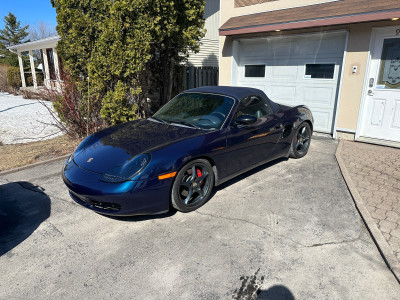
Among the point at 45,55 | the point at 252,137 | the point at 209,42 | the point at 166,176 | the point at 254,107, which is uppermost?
the point at 209,42

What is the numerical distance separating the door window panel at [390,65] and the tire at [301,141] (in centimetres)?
216

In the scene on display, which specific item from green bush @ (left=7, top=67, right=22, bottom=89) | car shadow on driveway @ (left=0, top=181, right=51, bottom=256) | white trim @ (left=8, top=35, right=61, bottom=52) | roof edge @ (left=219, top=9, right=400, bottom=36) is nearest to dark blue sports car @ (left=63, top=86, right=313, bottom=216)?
car shadow on driveway @ (left=0, top=181, right=51, bottom=256)

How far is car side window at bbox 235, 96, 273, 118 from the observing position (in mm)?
4182

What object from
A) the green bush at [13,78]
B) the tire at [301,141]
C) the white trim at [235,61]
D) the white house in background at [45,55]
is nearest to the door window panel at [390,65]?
the tire at [301,141]

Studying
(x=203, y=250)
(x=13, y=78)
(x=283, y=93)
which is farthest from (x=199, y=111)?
(x=13, y=78)

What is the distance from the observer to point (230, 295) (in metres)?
2.30

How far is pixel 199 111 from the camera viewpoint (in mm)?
4180

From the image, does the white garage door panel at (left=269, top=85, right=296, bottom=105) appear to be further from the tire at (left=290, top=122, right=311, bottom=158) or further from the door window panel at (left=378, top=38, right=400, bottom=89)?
the tire at (left=290, top=122, right=311, bottom=158)

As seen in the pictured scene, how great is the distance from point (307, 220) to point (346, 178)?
5.34 ft

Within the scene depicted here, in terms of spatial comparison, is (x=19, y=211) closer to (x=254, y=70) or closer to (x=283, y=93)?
(x=283, y=93)

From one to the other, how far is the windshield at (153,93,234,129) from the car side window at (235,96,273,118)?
0.18 meters

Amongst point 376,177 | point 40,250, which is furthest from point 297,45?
point 40,250

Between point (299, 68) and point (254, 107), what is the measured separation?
3648 millimetres

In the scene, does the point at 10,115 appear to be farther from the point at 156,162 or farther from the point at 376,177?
the point at 376,177
